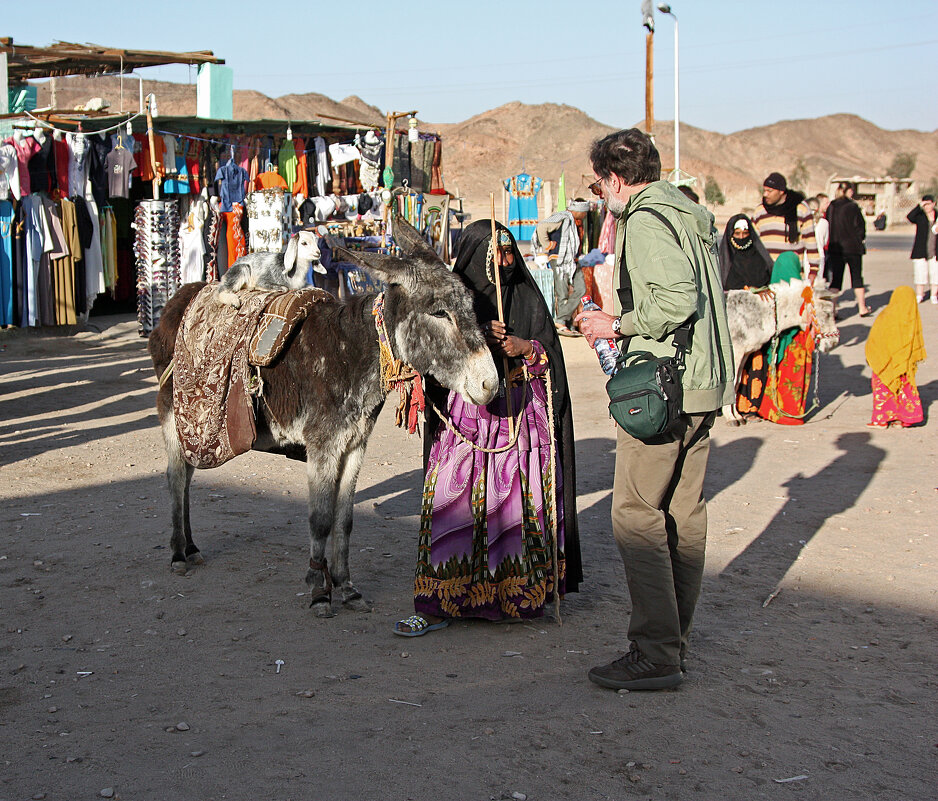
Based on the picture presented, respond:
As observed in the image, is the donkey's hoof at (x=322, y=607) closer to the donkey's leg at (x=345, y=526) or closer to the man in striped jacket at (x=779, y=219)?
the donkey's leg at (x=345, y=526)

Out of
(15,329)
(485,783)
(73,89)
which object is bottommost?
(485,783)

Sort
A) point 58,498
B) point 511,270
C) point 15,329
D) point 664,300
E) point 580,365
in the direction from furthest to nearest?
point 15,329
point 580,365
point 58,498
point 511,270
point 664,300

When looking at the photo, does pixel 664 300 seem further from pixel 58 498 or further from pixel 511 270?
pixel 58 498

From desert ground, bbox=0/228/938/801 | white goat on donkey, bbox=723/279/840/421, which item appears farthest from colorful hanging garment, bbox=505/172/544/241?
desert ground, bbox=0/228/938/801

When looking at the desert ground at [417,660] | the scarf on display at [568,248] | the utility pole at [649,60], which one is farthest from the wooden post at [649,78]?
the desert ground at [417,660]

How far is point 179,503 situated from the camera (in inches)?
193

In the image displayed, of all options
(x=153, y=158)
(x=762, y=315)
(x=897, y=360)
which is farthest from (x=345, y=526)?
(x=153, y=158)

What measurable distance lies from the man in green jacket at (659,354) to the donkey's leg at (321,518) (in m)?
1.37

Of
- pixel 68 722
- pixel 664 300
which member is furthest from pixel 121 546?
pixel 664 300

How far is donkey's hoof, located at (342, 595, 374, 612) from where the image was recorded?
4.35 m

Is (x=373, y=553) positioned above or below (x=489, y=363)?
below

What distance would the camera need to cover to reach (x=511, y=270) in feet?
13.3

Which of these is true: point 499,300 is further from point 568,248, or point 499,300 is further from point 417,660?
point 568,248

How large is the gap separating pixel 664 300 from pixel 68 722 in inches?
97.5
